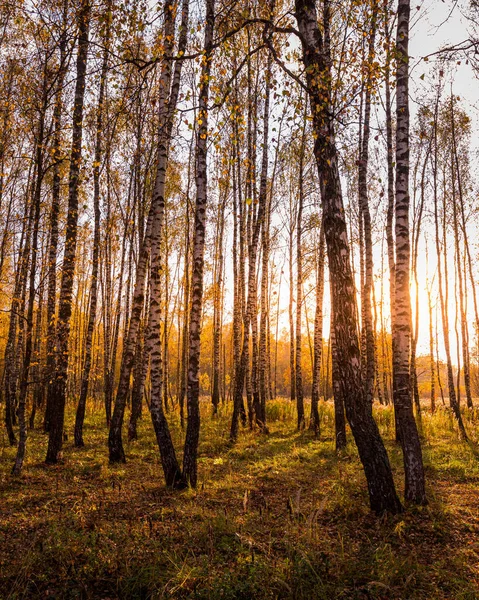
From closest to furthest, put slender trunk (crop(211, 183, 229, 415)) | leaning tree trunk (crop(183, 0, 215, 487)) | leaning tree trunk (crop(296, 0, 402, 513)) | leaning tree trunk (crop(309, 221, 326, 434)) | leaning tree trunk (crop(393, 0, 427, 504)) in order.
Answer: leaning tree trunk (crop(296, 0, 402, 513)) → leaning tree trunk (crop(393, 0, 427, 504)) → leaning tree trunk (crop(183, 0, 215, 487)) → leaning tree trunk (crop(309, 221, 326, 434)) → slender trunk (crop(211, 183, 229, 415))

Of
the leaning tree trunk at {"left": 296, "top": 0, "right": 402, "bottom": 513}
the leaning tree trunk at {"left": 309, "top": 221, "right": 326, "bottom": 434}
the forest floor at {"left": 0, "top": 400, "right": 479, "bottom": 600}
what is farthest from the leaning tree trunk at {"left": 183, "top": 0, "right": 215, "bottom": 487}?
the leaning tree trunk at {"left": 309, "top": 221, "right": 326, "bottom": 434}

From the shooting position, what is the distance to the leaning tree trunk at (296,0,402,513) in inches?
205

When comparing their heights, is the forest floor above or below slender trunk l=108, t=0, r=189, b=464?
below

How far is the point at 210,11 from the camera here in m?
7.15

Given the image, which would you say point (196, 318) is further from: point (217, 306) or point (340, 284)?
point (217, 306)

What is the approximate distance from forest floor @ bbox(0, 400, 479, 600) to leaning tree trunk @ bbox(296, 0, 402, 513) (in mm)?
609

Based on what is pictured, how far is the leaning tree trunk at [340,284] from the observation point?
5195mm

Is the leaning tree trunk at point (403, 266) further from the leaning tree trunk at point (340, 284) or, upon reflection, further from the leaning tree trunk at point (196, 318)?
the leaning tree trunk at point (196, 318)

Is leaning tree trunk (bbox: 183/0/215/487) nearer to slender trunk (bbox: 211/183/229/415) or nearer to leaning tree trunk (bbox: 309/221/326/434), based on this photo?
leaning tree trunk (bbox: 309/221/326/434)

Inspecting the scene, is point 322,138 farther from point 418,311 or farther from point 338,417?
point 418,311

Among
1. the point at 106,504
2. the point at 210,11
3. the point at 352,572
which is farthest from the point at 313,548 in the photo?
the point at 210,11

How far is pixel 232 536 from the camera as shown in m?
4.68

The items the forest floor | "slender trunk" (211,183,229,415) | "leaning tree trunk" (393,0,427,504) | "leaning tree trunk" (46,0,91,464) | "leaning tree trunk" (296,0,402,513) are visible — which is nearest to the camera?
the forest floor

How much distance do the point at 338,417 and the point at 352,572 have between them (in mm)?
6649
